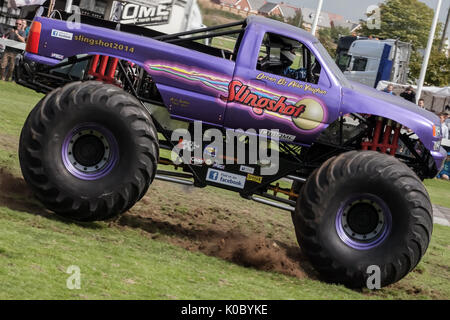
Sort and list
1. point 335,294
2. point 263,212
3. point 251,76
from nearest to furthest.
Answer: point 335,294
point 251,76
point 263,212

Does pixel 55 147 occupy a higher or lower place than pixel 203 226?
higher

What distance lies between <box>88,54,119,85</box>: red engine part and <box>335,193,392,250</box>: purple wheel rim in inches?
118

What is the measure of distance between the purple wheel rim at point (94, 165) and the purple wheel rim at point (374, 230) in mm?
2485

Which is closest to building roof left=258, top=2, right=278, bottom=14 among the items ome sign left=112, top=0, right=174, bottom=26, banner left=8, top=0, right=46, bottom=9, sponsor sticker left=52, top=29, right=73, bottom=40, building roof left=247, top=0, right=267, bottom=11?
building roof left=247, top=0, right=267, bottom=11

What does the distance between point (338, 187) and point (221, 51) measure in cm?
287

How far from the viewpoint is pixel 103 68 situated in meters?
7.98

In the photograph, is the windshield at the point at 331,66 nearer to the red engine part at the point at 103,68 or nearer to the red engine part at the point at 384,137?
the red engine part at the point at 384,137

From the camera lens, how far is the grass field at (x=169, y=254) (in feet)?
18.3

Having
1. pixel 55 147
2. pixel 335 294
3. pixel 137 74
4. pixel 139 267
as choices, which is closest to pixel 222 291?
pixel 139 267

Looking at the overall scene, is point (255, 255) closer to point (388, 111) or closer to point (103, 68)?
point (388, 111)

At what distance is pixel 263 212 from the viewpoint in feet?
35.1

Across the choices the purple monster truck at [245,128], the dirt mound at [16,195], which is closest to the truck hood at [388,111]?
the purple monster truck at [245,128]

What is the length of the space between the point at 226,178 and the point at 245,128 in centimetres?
62
